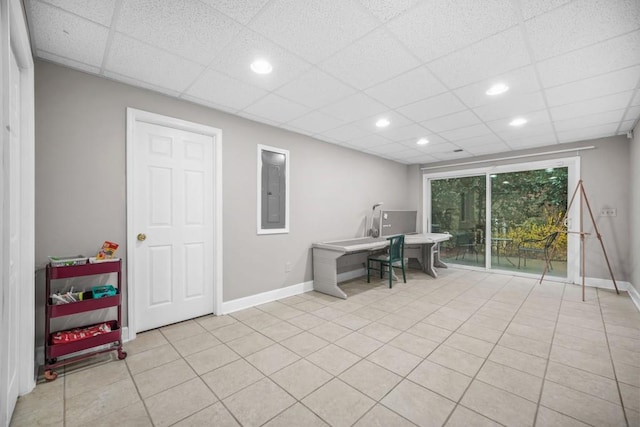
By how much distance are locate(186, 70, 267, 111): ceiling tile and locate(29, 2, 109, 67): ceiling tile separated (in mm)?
733

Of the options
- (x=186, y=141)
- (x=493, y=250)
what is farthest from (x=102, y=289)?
(x=493, y=250)

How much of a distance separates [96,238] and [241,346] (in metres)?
1.64

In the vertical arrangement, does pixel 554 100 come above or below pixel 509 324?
above

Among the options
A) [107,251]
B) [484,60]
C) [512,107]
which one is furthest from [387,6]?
[107,251]

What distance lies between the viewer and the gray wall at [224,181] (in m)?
2.21

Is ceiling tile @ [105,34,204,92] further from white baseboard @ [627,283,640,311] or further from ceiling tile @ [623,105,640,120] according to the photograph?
white baseboard @ [627,283,640,311]

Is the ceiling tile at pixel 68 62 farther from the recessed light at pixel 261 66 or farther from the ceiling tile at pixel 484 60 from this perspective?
the ceiling tile at pixel 484 60

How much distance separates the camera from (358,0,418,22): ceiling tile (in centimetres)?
156

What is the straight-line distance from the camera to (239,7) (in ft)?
5.31

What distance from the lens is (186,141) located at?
3.00 metres

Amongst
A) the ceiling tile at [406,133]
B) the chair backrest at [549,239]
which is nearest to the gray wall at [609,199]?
the chair backrest at [549,239]

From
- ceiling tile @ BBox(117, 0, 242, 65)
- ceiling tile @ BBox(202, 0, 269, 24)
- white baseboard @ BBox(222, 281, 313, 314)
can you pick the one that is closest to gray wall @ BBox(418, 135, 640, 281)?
white baseboard @ BBox(222, 281, 313, 314)

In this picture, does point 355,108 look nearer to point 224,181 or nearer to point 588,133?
point 224,181

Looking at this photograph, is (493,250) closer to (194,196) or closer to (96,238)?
(194,196)
